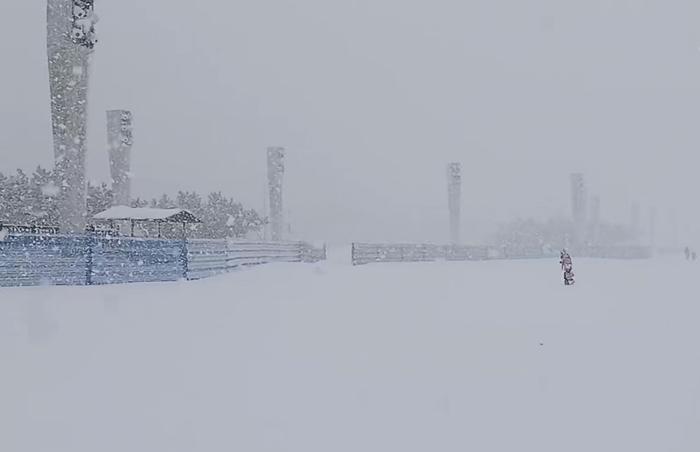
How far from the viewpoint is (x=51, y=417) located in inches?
223

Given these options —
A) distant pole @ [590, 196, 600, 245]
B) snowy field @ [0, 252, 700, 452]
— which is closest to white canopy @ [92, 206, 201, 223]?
snowy field @ [0, 252, 700, 452]

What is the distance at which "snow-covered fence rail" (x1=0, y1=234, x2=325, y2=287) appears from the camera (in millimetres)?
13000

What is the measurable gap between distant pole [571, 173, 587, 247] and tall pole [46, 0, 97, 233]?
4341 cm

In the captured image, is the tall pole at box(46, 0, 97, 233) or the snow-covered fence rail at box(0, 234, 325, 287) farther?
the tall pole at box(46, 0, 97, 233)

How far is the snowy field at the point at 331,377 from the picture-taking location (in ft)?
18.5

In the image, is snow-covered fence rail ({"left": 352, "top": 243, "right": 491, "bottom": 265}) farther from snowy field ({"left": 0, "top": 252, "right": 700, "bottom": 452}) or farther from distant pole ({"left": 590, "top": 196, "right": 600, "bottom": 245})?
distant pole ({"left": 590, "top": 196, "right": 600, "bottom": 245})

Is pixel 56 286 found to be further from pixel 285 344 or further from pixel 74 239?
pixel 285 344

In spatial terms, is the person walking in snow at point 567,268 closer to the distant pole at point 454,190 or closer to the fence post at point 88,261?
the fence post at point 88,261

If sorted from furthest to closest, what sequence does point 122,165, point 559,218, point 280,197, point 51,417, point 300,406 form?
1. point 559,218
2. point 280,197
3. point 122,165
4. point 300,406
5. point 51,417

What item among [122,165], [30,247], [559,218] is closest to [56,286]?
[30,247]

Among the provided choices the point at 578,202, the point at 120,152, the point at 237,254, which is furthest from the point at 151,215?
the point at 578,202

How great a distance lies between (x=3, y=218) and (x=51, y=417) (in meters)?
32.8

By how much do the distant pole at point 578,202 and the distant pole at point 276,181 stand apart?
27188mm

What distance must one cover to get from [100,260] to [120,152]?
16.0 meters
